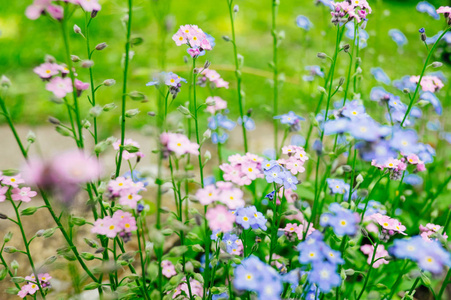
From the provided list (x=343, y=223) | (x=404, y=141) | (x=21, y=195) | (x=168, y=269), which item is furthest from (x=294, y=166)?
(x=21, y=195)

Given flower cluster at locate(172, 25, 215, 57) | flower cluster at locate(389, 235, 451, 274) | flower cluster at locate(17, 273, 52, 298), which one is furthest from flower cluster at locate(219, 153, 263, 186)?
flower cluster at locate(17, 273, 52, 298)

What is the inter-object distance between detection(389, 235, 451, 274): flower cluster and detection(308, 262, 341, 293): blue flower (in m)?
0.19

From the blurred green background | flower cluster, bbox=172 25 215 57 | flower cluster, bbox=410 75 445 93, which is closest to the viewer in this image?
flower cluster, bbox=172 25 215 57

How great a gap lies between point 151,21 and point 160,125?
4919 millimetres

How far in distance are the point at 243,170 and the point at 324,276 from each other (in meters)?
0.53

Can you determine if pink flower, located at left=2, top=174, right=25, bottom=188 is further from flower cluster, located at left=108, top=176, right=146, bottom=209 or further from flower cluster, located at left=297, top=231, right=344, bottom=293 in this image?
flower cluster, located at left=297, top=231, right=344, bottom=293

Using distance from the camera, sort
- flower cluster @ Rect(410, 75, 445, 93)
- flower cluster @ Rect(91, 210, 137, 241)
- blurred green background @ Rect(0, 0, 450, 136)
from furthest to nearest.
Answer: blurred green background @ Rect(0, 0, 450, 136)
flower cluster @ Rect(410, 75, 445, 93)
flower cluster @ Rect(91, 210, 137, 241)

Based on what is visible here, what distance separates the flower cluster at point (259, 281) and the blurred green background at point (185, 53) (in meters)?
2.23

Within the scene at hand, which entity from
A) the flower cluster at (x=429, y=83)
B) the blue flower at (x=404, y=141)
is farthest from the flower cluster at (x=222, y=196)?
the flower cluster at (x=429, y=83)

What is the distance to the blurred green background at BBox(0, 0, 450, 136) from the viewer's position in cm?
391

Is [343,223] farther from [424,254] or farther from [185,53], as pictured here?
[185,53]

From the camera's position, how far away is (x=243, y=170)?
61.9 inches

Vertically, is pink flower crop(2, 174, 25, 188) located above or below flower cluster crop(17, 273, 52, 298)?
above

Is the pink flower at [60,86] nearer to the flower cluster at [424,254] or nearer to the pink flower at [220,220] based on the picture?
the pink flower at [220,220]
